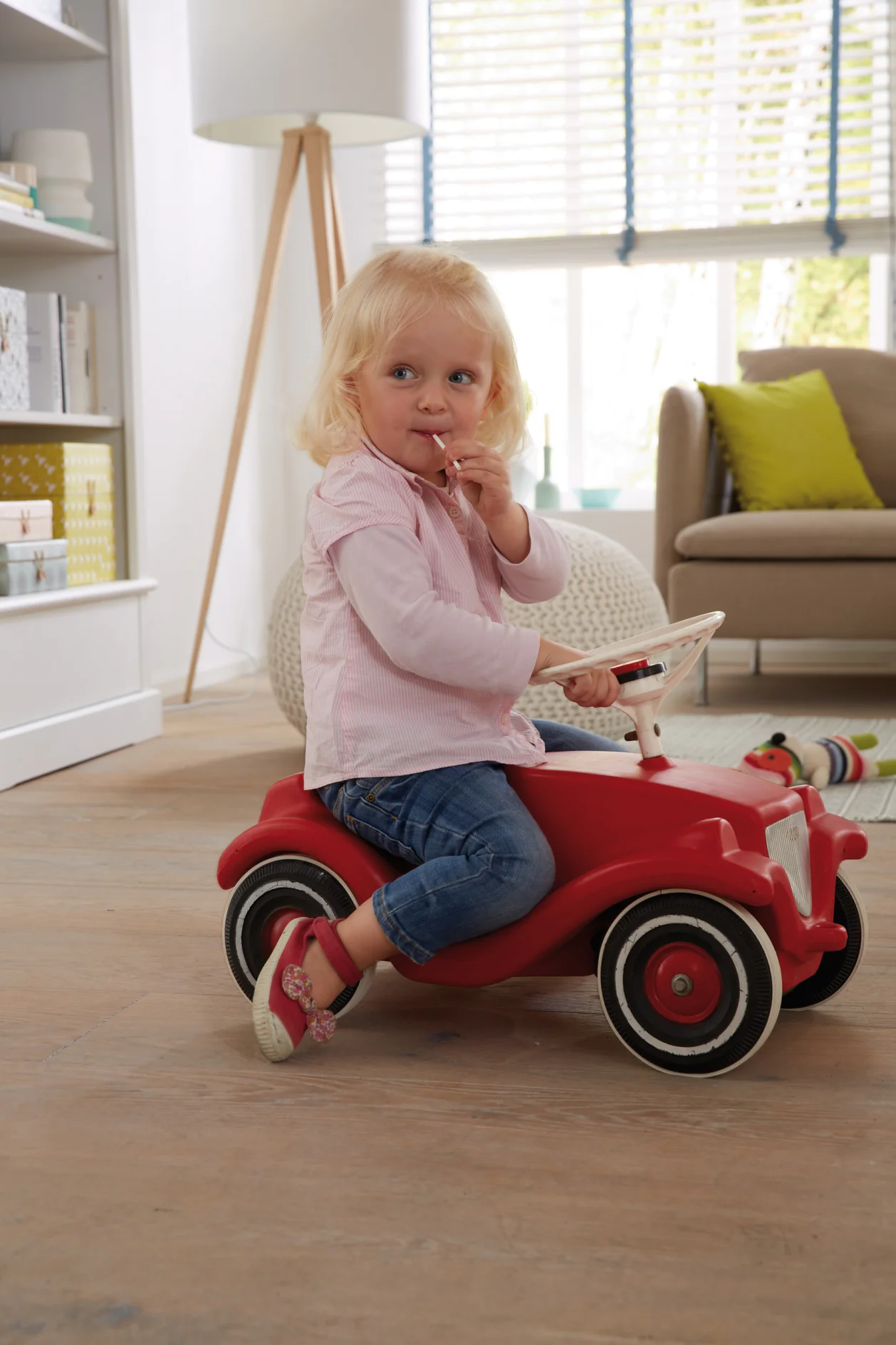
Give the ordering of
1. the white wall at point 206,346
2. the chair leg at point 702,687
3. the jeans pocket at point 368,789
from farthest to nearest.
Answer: the white wall at point 206,346
the chair leg at point 702,687
the jeans pocket at point 368,789

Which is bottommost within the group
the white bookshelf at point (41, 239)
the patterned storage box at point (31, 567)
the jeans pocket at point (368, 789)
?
the jeans pocket at point (368, 789)

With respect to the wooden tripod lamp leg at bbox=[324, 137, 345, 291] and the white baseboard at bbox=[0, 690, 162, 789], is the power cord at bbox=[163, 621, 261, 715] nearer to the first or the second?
the white baseboard at bbox=[0, 690, 162, 789]

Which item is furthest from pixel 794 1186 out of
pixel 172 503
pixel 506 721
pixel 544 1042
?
pixel 172 503

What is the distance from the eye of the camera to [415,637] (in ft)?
3.76

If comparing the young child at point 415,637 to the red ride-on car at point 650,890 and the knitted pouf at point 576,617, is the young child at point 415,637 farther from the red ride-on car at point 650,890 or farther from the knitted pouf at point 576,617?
the knitted pouf at point 576,617

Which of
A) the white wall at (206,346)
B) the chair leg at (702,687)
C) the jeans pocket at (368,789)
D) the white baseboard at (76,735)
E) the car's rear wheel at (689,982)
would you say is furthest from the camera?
the white wall at (206,346)

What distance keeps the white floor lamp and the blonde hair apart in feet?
4.71

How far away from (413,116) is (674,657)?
1307mm

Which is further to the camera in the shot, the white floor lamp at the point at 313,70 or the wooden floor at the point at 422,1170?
the white floor lamp at the point at 313,70

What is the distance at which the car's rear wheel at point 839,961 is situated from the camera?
3.98 ft

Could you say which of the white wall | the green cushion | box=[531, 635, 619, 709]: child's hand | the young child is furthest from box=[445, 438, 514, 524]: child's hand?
the green cushion

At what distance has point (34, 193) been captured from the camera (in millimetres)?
2469

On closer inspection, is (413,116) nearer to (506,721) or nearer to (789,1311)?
(506,721)

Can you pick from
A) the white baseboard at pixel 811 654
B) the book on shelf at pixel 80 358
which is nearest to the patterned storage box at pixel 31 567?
the book on shelf at pixel 80 358
